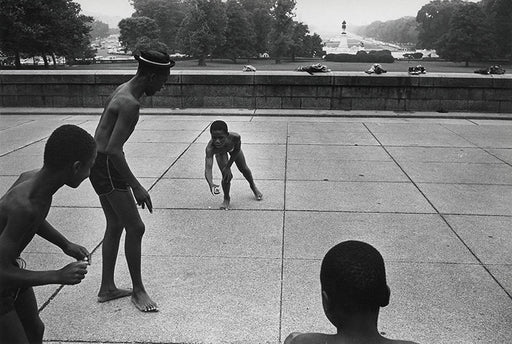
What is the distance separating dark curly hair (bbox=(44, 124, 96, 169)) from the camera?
8.61ft

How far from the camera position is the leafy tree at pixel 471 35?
67.4 m

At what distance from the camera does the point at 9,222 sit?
8.05ft

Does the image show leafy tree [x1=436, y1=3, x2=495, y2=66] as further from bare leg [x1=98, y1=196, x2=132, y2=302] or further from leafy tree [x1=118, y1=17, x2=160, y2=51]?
bare leg [x1=98, y1=196, x2=132, y2=302]

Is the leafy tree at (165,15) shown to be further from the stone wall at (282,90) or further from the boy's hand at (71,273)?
the boy's hand at (71,273)

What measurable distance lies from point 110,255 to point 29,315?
122 centimetres

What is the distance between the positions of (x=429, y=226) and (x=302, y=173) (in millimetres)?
2565

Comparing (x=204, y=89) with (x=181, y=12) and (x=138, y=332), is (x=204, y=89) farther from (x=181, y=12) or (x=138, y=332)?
(x=181, y=12)

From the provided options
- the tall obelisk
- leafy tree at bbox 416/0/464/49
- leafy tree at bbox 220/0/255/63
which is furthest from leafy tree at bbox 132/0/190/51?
leafy tree at bbox 416/0/464/49

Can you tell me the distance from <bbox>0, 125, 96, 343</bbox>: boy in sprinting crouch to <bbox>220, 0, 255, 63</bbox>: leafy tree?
264 ft

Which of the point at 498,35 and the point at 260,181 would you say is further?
the point at 498,35

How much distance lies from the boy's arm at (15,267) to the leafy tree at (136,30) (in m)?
88.3

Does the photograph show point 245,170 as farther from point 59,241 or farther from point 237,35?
point 237,35

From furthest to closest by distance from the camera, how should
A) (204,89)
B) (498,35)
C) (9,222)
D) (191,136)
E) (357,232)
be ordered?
(498,35) < (204,89) < (191,136) < (357,232) < (9,222)

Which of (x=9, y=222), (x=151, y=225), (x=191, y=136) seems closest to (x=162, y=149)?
(x=191, y=136)
